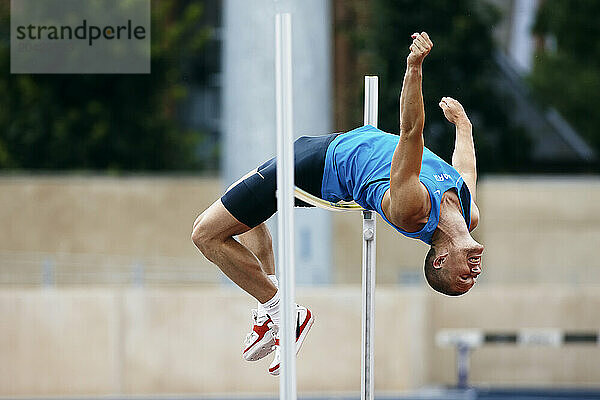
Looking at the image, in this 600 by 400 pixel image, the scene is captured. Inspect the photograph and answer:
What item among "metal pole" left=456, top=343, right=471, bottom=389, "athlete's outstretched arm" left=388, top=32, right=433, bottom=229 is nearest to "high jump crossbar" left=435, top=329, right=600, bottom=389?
"metal pole" left=456, top=343, right=471, bottom=389

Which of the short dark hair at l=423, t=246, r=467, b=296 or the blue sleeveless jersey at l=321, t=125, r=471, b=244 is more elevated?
the blue sleeveless jersey at l=321, t=125, r=471, b=244

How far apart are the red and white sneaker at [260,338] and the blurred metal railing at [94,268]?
6.96m

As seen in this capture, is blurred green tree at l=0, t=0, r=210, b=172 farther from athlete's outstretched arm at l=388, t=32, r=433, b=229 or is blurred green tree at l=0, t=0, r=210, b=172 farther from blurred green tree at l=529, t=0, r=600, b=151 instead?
athlete's outstretched arm at l=388, t=32, r=433, b=229

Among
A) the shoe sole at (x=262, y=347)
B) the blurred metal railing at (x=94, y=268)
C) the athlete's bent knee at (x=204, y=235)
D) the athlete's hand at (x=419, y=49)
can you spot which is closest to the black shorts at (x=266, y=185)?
the athlete's bent knee at (x=204, y=235)

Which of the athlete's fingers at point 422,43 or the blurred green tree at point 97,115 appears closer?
the athlete's fingers at point 422,43

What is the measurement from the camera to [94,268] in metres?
12.4

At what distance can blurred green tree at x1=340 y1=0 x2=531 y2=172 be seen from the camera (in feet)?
43.6

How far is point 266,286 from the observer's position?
512 cm

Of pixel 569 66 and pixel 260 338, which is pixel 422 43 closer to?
pixel 260 338

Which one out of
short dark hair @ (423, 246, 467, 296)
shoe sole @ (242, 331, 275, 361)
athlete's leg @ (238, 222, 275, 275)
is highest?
athlete's leg @ (238, 222, 275, 275)

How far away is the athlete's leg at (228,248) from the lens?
4.94 metres

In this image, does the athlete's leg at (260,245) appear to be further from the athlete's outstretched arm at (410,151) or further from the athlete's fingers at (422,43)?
the athlete's fingers at (422,43)

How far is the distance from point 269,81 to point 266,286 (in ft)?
17.7

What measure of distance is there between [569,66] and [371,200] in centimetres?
1051
